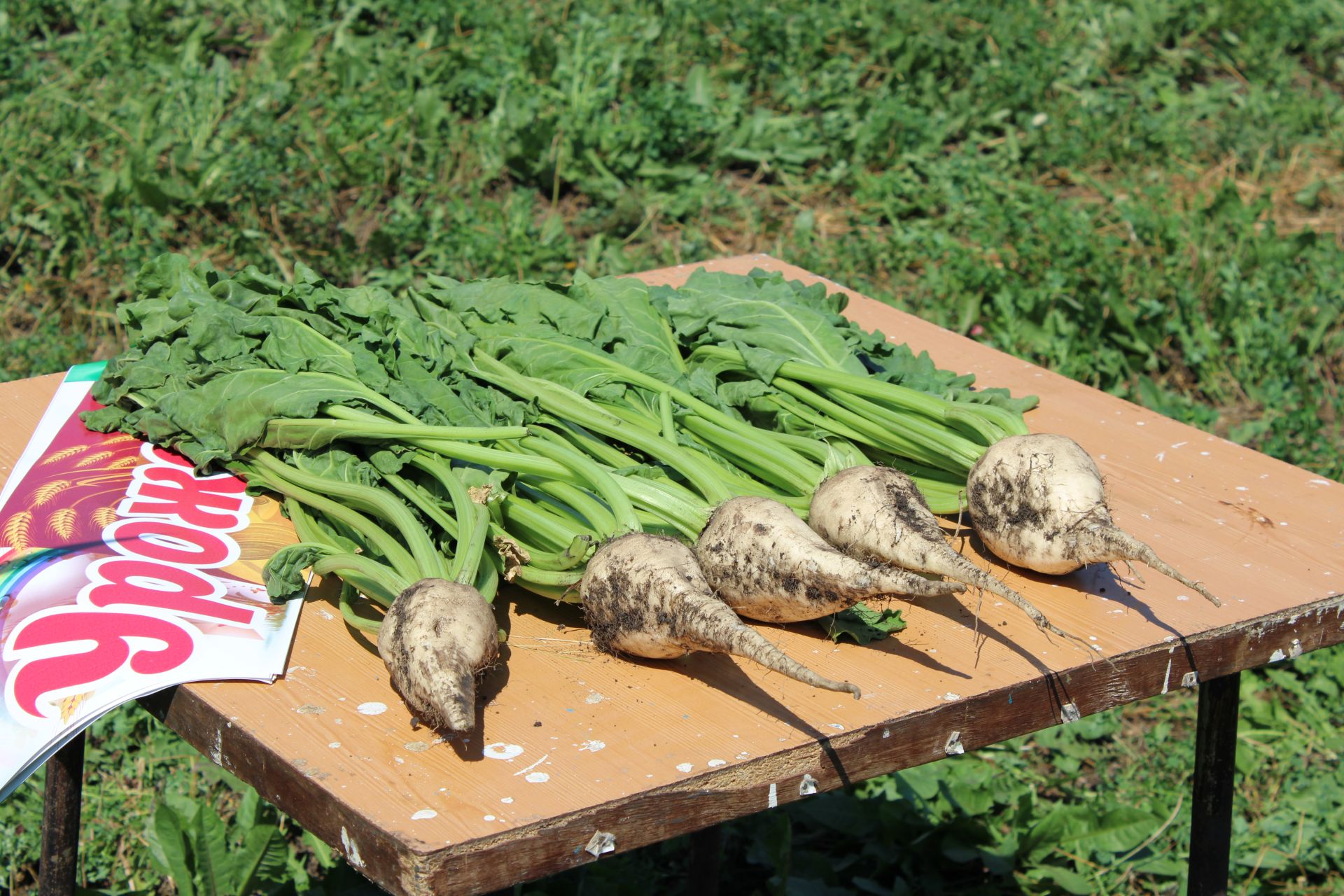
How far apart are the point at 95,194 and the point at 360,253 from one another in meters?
1.10

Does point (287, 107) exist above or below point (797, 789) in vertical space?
above

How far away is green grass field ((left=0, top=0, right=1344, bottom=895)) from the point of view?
349cm

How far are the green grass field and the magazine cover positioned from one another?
1121 mm

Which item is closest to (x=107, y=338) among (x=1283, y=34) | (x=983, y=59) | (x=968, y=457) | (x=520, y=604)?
(x=520, y=604)

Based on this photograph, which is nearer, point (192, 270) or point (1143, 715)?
point (192, 270)

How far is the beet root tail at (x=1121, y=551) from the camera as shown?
206cm

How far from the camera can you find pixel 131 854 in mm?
3279

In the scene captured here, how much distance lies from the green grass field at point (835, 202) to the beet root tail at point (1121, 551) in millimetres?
1477

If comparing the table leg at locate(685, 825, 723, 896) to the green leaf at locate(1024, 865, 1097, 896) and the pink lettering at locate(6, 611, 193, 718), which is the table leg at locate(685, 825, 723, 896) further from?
the pink lettering at locate(6, 611, 193, 718)

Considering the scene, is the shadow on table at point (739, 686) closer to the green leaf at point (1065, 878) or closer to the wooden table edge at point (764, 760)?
the wooden table edge at point (764, 760)

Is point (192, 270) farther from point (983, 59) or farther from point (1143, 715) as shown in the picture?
point (983, 59)

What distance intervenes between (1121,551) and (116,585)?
162 centimetres

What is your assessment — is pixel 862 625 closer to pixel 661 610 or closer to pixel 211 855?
pixel 661 610

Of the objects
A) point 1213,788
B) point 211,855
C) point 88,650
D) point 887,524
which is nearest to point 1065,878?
point 1213,788
